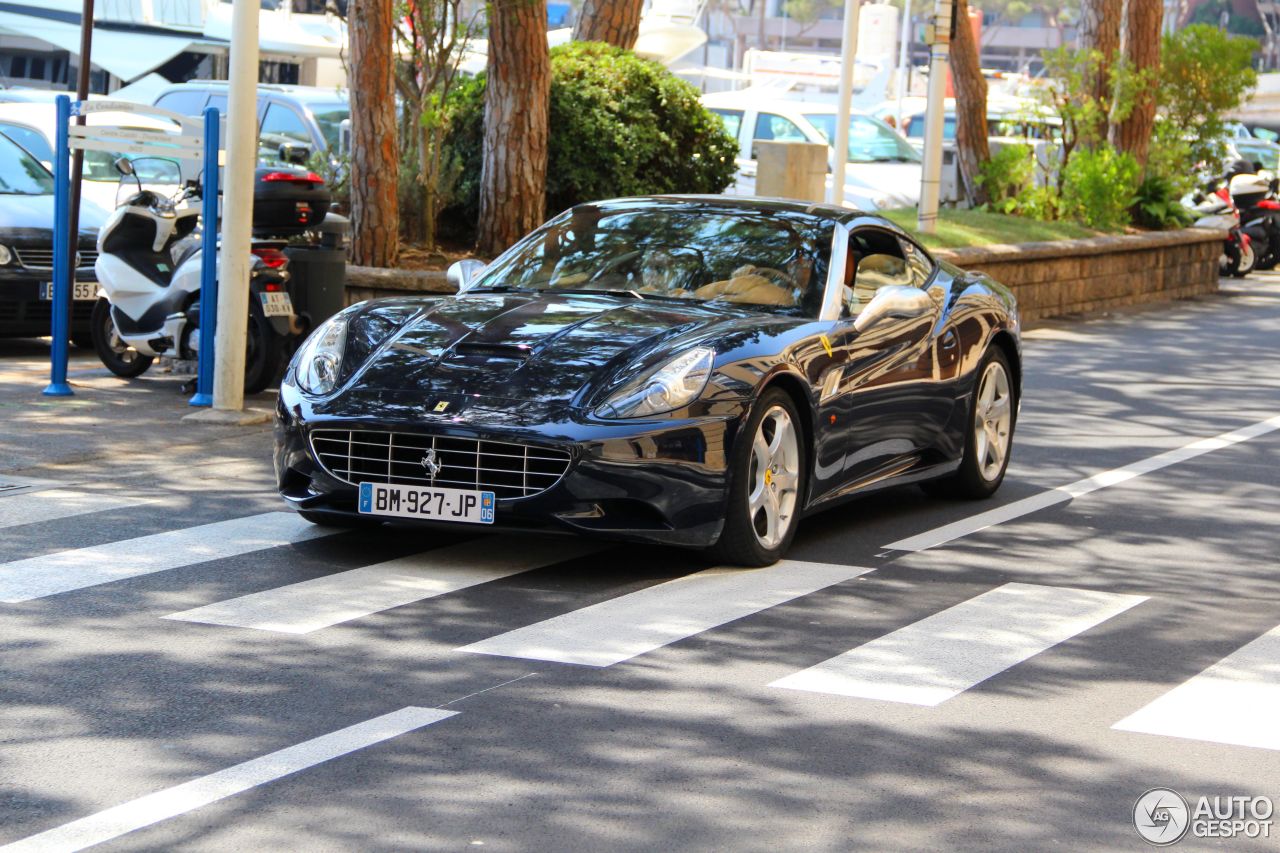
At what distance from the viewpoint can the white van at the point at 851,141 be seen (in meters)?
25.2

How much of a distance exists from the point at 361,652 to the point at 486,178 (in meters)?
9.83

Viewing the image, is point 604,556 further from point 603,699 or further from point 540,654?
point 603,699

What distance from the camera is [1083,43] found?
25.5 metres

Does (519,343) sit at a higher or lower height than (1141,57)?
lower

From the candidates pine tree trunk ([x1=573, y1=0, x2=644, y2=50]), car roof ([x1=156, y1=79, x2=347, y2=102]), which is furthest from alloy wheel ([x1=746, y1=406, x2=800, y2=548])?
car roof ([x1=156, y1=79, x2=347, y2=102])

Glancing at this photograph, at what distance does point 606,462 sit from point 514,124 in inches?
340

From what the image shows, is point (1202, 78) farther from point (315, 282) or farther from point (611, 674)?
point (611, 674)

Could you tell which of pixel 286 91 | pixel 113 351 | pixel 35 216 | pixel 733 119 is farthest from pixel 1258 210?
pixel 113 351

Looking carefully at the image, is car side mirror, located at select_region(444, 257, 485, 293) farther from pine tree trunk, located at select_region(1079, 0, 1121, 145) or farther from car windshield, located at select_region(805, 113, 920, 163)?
car windshield, located at select_region(805, 113, 920, 163)

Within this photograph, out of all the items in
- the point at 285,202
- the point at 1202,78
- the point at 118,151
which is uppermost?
the point at 1202,78

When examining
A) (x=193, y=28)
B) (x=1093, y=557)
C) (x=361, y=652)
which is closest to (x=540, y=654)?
(x=361, y=652)

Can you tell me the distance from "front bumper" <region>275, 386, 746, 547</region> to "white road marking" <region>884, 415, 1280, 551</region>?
4.47ft

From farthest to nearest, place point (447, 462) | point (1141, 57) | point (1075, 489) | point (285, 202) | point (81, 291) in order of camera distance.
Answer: point (1141, 57), point (81, 291), point (285, 202), point (1075, 489), point (447, 462)
